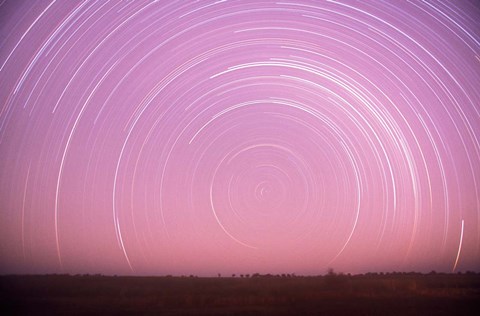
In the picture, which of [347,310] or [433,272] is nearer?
[347,310]

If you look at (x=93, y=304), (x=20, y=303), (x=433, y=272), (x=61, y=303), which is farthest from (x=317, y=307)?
(x=433, y=272)

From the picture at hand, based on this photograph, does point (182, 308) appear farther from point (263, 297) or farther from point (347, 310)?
point (347, 310)

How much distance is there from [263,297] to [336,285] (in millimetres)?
16400

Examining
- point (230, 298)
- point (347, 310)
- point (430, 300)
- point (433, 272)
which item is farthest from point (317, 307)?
point (433, 272)

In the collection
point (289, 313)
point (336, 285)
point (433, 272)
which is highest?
point (433, 272)

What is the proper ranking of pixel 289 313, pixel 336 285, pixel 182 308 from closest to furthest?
pixel 289 313
pixel 182 308
pixel 336 285

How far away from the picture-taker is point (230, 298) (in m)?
32.0

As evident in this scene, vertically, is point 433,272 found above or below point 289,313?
above

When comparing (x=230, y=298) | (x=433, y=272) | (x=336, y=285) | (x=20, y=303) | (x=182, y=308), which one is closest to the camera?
(x=182, y=308)

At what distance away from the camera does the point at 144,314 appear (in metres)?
24.4

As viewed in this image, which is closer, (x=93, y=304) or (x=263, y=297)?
(x=93, y=304)

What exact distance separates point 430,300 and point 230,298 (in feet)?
44.9

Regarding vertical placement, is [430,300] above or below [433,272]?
below

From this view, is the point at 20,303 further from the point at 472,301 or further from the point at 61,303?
the point at 472,301
